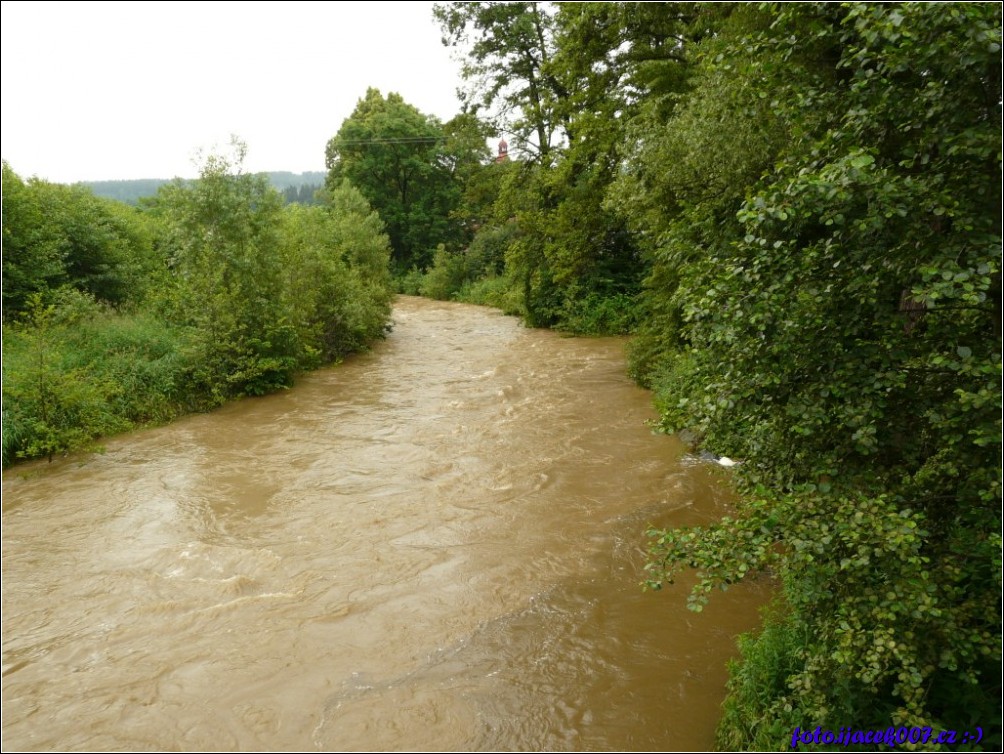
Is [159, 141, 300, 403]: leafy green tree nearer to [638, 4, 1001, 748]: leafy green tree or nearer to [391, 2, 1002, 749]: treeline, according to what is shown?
[391, 2, 1002, 749]: treeline

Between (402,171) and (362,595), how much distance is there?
4226 cm

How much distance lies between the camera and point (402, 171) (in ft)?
148

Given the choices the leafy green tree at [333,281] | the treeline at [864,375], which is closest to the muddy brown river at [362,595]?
the treeline at [864,375]

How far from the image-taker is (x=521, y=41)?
2188 cm

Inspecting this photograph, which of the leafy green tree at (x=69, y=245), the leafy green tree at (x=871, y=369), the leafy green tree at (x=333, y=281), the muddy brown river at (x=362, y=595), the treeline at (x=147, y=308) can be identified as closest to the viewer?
the leafy green tree at (x=871, y=369)

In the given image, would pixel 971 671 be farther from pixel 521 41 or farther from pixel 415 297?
pixel 415 297

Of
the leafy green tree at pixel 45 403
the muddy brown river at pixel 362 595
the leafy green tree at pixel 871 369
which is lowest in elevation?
the muddy brown river at pixel 362 595

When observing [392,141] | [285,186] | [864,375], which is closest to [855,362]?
[864,375]

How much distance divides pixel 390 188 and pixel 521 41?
82.8 feet

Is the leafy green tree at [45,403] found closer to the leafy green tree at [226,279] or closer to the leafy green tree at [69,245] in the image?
the leafy green tree at [226,279]

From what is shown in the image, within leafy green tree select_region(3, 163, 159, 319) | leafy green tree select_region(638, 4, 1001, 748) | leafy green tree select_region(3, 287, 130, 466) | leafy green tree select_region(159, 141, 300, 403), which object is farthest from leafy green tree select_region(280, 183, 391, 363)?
leafy green tree select_region(638, 4, 1001, 748)

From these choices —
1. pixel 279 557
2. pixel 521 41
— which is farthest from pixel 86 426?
pixel 521 41

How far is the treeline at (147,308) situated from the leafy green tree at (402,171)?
85.9 feet

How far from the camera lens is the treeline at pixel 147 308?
11.1 metres
